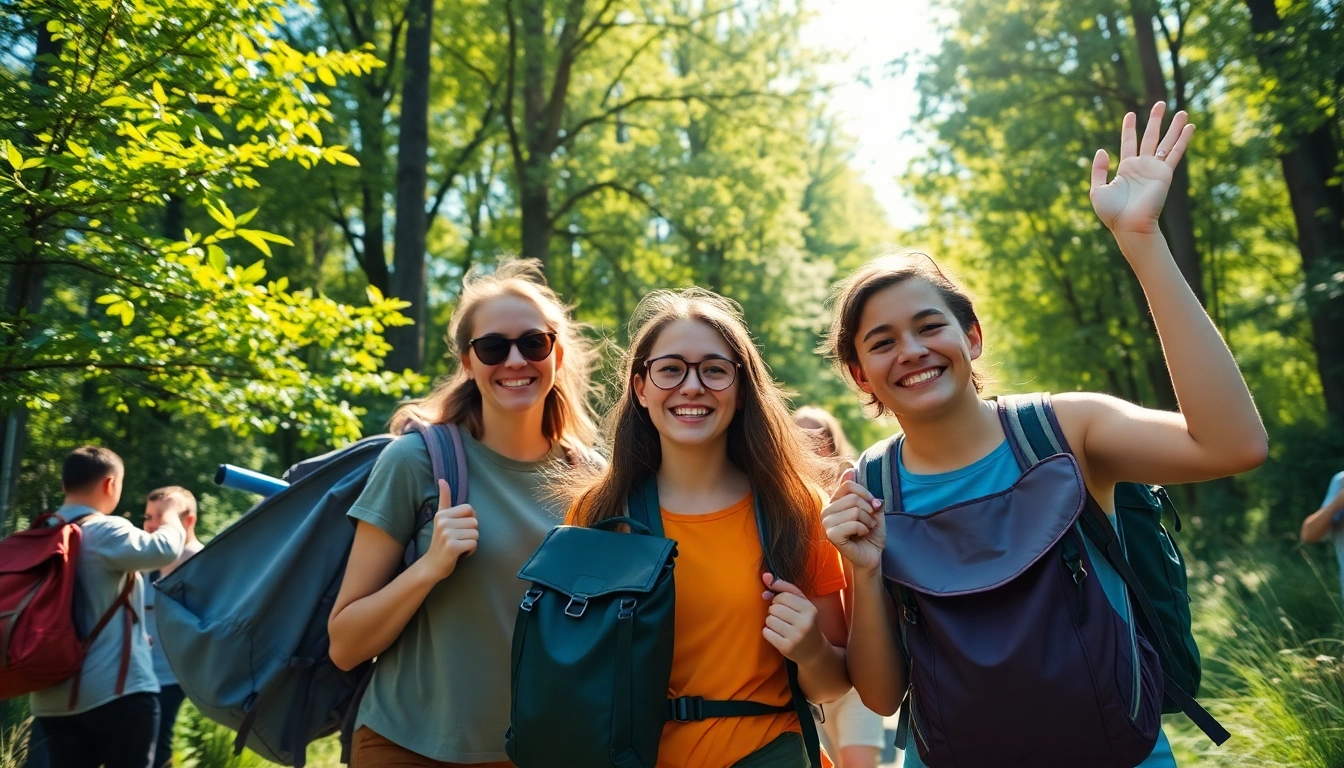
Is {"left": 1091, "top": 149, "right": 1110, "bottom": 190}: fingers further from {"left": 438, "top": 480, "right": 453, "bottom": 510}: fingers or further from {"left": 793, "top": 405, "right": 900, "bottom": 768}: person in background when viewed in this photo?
{"left": 793, "top": 405, "right": 900, "bottom": 768}: person in background

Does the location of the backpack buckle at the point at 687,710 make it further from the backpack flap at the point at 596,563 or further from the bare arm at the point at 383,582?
the bare arm at the point at 383,582

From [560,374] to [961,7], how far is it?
13977mm

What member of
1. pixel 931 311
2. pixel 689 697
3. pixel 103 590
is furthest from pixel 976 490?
pixel 103 590

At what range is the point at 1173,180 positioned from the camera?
37.5ft

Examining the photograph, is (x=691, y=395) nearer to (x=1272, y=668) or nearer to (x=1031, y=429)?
(x=1031, y=429)

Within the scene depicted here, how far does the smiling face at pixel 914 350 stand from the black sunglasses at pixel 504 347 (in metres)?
1.19

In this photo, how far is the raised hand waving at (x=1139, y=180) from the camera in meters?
2.08

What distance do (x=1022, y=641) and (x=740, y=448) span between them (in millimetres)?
1044

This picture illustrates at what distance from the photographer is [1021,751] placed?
201 cm

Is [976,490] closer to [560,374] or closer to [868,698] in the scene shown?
[868,698]

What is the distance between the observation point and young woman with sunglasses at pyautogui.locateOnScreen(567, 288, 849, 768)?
244 cm

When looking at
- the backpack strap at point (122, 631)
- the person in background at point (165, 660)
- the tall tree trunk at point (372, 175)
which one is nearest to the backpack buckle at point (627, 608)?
the backpack strap at point (122, 631)

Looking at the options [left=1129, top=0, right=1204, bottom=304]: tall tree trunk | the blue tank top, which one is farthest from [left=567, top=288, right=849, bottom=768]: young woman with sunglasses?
[left=1129, top=0, right=1204, bottom=304]: tall tree trunk

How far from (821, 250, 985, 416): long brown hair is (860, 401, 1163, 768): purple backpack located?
18.4 inches
